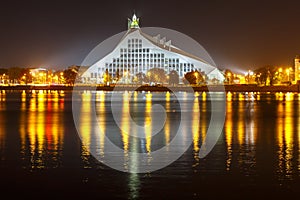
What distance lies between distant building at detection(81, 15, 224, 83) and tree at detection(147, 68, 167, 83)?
864cm

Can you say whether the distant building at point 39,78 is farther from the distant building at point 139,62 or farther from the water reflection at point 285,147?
the water reflection at point 285,147

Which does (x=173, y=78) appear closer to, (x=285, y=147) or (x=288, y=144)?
(x=288, y=144)

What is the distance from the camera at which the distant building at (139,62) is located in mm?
156875

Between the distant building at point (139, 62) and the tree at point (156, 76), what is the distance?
28.4 feet

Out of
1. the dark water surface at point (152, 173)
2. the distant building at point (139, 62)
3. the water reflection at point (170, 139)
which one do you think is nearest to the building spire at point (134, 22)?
the distant building at point (139, 62)

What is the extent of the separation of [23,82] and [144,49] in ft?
131

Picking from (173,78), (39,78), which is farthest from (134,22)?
(173,78)

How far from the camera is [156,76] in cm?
14175

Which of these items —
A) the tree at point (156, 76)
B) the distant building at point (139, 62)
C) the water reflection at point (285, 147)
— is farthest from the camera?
the distant building at point (139, 62)

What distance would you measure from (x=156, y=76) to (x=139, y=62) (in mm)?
20488

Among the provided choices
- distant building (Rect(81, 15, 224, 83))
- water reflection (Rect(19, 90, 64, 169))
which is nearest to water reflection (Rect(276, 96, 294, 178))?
water reflection (Rect(19, 90, 64, 169))

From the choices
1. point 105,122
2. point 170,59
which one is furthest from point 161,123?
point 170,59

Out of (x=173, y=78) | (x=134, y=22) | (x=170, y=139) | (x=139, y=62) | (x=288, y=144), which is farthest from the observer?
(x=134, y=22)

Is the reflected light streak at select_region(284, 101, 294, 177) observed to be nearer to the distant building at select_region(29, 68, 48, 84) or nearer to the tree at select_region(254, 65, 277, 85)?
the tree at select_region(254, 65, 277, 85)
